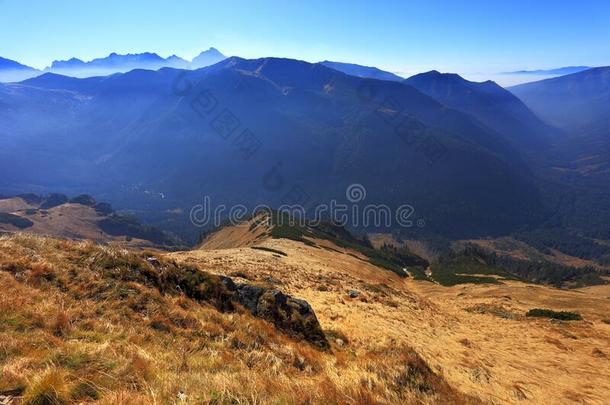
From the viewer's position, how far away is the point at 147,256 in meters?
15.0

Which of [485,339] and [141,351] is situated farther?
[485,339]

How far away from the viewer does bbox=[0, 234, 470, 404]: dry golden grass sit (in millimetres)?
5699

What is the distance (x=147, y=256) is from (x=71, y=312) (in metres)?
6.06

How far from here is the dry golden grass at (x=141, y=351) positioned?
5699 mm

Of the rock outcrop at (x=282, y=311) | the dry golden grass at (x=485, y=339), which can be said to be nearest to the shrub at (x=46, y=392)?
the dry golden grass at (x=485, y=339)

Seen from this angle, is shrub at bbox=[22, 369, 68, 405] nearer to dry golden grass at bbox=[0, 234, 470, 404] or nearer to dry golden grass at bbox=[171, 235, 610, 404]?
dry golden grass at bbox=[0, 234, 470, 404]

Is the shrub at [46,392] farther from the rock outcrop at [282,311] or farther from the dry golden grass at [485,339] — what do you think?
the rock outcrop at [282,311]

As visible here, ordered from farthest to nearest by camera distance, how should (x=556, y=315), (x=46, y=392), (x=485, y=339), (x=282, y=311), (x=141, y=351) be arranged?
(x=556, y=315), (x=485, y=339), (x=282, y=311), (x=141, y=351), (x=46, y=392)

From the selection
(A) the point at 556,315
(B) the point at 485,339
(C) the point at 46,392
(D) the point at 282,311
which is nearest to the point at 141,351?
(C) the point at 46,392

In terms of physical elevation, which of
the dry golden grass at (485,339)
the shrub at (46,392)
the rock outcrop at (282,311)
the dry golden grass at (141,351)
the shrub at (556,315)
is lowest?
the shrub at (556,315)

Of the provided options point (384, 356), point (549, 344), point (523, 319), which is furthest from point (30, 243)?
point (523, 319)

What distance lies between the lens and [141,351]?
299 inches

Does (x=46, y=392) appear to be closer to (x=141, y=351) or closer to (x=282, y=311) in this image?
(x=141, y=351)

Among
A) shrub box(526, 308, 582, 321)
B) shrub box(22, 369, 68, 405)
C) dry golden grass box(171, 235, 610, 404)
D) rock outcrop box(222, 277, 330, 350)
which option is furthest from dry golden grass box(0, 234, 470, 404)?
shrub box(526, 308, 582, 321)
